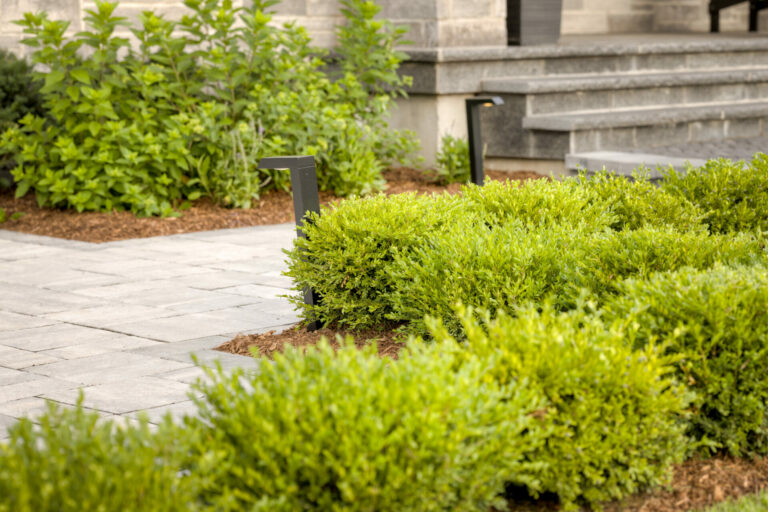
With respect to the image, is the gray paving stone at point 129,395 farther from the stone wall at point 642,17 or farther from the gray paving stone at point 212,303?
the stone wall at point 642,17

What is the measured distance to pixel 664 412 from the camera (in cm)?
302

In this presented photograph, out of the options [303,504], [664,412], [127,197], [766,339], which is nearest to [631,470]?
[664,412]

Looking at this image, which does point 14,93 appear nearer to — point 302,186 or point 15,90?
point 15,90

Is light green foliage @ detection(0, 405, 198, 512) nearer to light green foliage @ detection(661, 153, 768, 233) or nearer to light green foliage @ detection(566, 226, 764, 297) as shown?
light green foliage @ detection(566, 226, 764, 297)

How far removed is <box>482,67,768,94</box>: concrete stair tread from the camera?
33.2ft

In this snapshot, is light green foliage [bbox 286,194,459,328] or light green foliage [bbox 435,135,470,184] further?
light green foliage [bbox 435,135,470,184]

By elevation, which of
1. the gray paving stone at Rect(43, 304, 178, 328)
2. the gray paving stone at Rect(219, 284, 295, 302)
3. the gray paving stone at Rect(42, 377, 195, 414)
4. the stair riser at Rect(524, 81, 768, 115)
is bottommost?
the gray paving stone at Rect(219, 284, 295, 302)

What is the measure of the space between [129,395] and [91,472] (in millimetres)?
1945

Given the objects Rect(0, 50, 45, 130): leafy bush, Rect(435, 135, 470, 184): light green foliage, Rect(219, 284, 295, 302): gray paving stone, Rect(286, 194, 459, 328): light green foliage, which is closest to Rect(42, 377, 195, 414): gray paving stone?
Rect(286, 194, 459, 328): light green foliage

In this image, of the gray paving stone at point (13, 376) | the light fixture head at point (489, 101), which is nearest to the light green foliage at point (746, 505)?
the gray paving stone at point (13, 376)

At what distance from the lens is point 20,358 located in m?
4.70

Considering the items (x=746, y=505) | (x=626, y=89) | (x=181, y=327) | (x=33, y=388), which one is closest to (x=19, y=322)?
(x=181, y=327)

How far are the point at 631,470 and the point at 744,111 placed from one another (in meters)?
8.82

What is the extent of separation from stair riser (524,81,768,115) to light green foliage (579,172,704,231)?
15.6 ft
